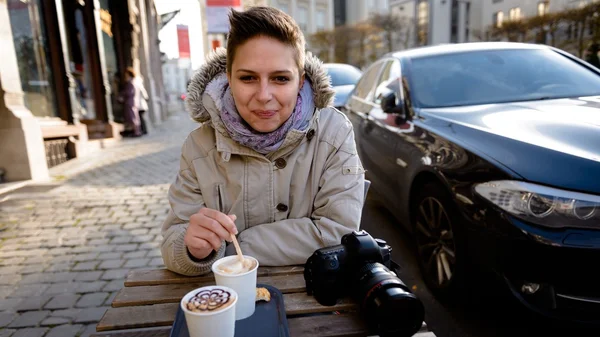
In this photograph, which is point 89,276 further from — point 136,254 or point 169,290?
point 169,290

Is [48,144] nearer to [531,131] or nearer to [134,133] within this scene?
[134,133]

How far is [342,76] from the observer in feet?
29.0

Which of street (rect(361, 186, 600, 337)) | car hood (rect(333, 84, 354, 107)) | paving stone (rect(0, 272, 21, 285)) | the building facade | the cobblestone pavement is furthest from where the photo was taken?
car hood (rect(333, 84, 354, 107))

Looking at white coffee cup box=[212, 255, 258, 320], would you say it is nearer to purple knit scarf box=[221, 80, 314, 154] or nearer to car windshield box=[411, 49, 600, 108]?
purple knit scarf box=[221, 80, 314, 154]

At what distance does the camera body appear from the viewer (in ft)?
4.03

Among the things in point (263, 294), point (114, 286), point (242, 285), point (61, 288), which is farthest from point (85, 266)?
point (242, 285)

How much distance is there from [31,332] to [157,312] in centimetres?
195

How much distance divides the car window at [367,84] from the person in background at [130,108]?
828 cm

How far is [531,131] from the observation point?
240cm

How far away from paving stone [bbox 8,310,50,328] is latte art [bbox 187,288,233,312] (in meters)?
2.36

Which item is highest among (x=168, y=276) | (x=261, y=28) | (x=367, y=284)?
(x=261, y=28)

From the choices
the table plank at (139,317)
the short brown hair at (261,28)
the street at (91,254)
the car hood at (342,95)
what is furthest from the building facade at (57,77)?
the table plank at (139,317)

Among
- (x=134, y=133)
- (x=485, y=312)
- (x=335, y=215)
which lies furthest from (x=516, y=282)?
(x=134, y=133)

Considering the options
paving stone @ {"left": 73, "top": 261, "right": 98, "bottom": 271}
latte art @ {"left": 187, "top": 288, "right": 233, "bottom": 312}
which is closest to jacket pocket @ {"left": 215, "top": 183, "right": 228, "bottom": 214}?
latte art @ {"left": 187, "top": 288, "right": 233, "bottom": 312}
